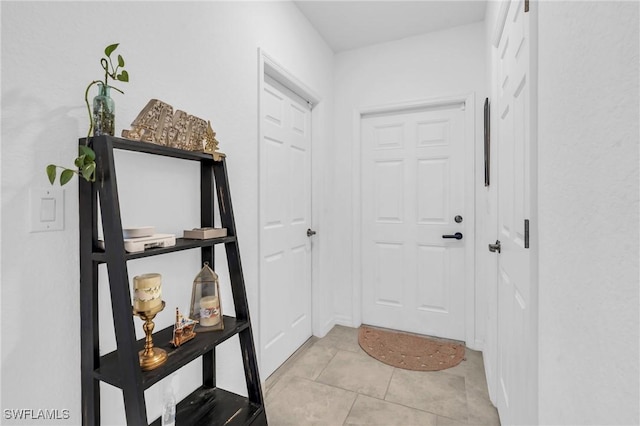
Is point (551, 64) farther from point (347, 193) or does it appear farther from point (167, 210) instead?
point (347, 193)

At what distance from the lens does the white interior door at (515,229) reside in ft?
3.47

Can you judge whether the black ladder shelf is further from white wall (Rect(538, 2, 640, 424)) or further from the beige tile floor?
white wall (Rect(538, 2, 640, 424))

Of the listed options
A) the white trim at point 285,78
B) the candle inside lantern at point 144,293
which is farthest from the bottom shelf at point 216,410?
the white trim at point 285,78

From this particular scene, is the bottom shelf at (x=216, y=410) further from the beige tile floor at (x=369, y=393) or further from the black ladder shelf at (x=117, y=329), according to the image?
the beige tile floor at (x=369, y=393)

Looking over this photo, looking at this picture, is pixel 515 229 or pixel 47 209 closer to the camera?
pixel 47 209

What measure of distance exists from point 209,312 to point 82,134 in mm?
772

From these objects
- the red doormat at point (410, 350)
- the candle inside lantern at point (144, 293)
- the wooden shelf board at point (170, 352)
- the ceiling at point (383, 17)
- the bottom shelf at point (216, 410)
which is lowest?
the red doormat at point (410, 350)

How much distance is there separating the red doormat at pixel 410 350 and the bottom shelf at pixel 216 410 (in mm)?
1330

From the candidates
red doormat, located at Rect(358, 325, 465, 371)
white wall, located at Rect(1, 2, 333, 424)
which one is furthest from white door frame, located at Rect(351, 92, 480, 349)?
white wall, located at Rect(1, 2, 333, 424)

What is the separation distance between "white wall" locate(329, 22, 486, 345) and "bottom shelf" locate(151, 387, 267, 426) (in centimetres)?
179

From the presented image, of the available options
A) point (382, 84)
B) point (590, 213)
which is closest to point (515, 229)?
point (590, 213)

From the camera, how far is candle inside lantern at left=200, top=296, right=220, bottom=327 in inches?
50.3

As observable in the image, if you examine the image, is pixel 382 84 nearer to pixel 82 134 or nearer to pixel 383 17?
pixel 383 17

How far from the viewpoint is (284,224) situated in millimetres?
2389
